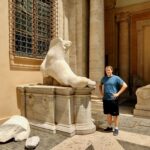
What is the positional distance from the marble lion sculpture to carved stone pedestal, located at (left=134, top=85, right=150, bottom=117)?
2.14m

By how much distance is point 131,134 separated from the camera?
4.46 metres

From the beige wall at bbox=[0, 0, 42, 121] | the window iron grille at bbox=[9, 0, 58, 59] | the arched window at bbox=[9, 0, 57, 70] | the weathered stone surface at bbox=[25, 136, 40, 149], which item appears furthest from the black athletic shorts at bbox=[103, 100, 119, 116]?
the window iron grille at bbox=[9, 0, 58, 59]

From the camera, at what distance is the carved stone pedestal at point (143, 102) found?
5895mm

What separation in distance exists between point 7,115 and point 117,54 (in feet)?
22.0

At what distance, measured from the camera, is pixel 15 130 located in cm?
414

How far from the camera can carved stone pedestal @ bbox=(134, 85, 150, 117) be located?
5.89 meters

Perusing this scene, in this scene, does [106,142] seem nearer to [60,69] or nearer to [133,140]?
[133,140]

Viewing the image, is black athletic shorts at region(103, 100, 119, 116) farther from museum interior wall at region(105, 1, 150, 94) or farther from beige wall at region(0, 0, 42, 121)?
museum interior wall at region(105, 1, 150, 94)

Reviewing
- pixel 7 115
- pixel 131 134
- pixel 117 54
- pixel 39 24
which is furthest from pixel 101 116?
pixel 117 54

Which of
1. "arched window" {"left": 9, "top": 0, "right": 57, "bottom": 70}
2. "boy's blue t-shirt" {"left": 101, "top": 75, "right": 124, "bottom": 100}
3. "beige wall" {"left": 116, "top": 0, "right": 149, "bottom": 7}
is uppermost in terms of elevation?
"beige wall" {"left": 116, "top": 0, "right": 149, "bottom": 7}

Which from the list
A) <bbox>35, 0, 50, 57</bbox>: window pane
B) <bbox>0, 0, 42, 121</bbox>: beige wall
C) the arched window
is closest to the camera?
<bbox>0, 0, 42, 121</bbox>: beige wall

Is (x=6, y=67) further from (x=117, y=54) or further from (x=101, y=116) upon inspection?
(x=117, y=54)

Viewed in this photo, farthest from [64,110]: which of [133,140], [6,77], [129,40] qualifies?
[129,40]

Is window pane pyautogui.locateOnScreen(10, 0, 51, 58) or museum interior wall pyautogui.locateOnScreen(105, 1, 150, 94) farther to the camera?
museum interior wall pyautogui.locateOnScreen(105, 1, 150, 94)
